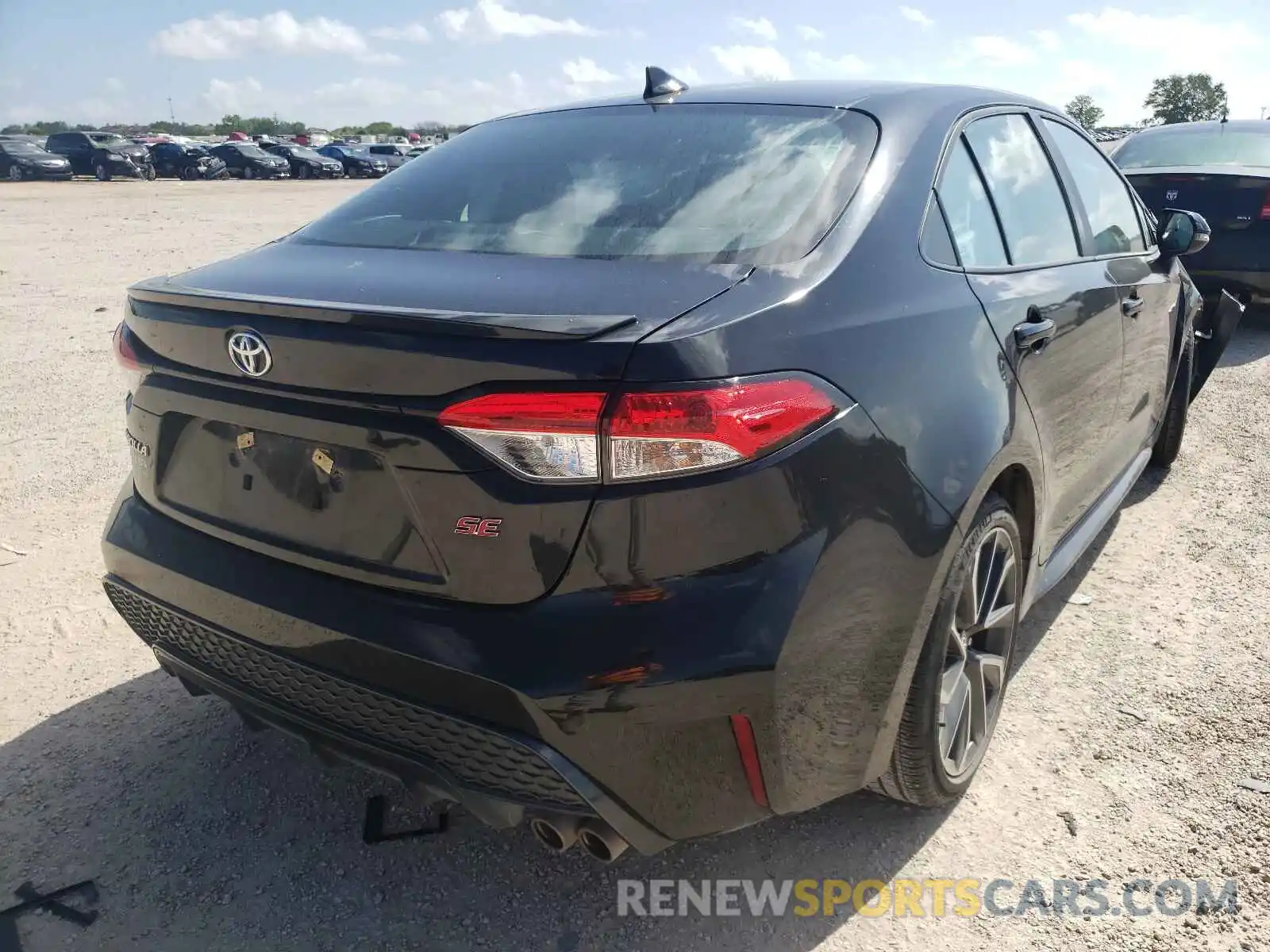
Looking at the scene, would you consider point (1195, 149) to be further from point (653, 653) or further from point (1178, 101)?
point (1178, 101)

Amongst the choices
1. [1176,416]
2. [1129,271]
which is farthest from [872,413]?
[1176,416]

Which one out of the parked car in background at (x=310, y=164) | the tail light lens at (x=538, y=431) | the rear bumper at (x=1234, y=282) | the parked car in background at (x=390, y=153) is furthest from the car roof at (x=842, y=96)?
the parked car in background at (x=390, y=153)

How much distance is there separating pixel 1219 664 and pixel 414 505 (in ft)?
8.79

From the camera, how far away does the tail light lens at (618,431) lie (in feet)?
5.19

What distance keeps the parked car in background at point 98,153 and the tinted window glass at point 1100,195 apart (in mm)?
36004

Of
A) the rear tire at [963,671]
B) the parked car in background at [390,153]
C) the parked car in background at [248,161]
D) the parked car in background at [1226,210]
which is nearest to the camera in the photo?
A: the rear tire at [963,671]

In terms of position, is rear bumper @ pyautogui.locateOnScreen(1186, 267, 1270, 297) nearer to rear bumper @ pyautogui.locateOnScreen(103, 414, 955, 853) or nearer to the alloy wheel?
the alloy wheel

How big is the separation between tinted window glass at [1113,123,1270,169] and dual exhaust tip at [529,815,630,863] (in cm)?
782

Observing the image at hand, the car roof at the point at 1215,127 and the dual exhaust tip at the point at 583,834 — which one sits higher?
the car roof at the point at 1215,127

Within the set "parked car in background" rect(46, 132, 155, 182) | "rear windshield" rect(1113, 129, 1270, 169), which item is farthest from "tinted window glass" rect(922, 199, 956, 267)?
"parked car in background" rect(46, 132, 155, 182)

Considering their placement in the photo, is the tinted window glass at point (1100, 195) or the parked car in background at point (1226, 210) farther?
the parked car in background at point (1226, 210)

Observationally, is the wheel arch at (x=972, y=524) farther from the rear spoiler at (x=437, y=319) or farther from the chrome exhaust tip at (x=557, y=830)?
the rear spoiler at (x=437, y=319)

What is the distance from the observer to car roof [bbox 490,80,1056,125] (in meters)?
2.46

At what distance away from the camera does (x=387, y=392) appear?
5.55 ft
